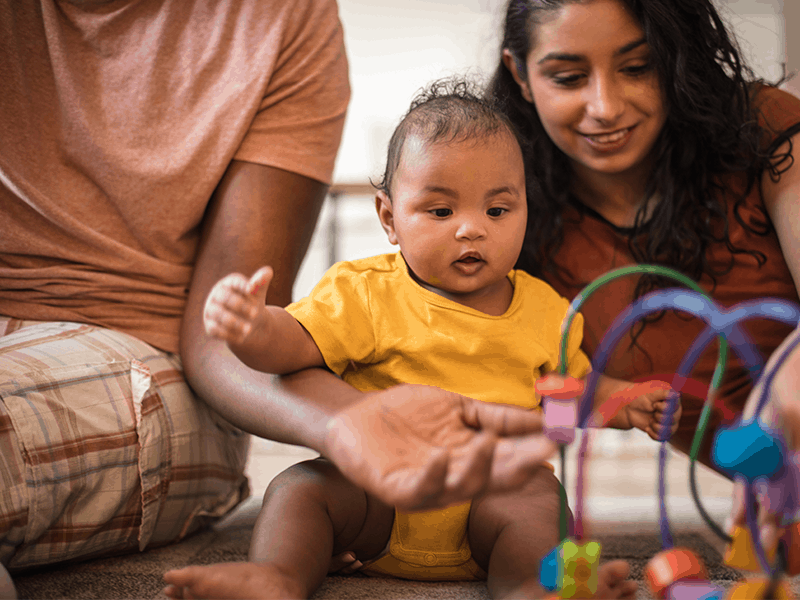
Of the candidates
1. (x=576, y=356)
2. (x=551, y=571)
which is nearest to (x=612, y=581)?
(x=551, y=571)

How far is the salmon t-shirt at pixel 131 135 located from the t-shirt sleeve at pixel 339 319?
268 mm

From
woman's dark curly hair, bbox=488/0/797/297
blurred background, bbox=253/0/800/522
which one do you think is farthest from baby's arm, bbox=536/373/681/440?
blurred background, bbox=253/0/800/522

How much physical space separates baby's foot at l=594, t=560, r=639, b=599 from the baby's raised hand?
16.3 inches

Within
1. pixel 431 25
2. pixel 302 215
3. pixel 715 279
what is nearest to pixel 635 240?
pixel 715 279

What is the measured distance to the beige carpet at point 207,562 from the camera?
2.72 ft

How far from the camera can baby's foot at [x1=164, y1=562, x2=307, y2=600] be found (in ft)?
2.14

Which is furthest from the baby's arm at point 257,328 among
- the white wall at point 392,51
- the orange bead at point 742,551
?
the white wall at point 392,51

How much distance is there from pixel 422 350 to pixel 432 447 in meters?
0.27

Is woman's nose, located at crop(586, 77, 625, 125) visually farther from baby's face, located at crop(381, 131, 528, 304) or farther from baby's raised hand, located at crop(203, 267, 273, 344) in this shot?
baby's raised hand, located at crop(203, 267, 273, 344)

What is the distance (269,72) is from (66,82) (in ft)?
1.05

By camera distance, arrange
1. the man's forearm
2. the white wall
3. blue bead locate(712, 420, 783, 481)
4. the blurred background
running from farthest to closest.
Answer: the white wall → the blurred background → the man's forearm → blue bead locate(712, 420, 783, 481)

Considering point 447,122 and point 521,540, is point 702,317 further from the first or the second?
point 447,122

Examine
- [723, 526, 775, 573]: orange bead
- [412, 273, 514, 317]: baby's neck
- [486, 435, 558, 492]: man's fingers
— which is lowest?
[723, 526, 775, 573]: orange bead

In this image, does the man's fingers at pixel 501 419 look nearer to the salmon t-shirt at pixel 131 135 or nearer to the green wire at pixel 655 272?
the green wire at pixel 655 272
